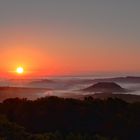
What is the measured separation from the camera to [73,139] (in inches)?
1046

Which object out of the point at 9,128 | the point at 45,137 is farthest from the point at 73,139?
the point at 9,128

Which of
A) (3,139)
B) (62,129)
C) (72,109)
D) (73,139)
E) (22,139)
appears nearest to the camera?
(3,139)

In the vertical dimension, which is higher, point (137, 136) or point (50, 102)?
point (50, 102)

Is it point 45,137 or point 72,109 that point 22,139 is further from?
point 72,109

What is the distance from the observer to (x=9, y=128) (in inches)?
954

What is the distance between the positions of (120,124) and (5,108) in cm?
866

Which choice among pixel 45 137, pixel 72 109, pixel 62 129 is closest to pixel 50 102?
pixel 72 109

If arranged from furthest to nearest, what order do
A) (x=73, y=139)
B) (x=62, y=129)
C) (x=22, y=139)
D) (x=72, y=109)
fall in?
1. (x=72, y=109)
2. (x=62, y=129)
3. (x=73, y=139)
4. (x=22, y=139)

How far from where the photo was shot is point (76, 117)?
106 feet

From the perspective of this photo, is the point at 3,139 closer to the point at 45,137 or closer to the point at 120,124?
the point at 45,137

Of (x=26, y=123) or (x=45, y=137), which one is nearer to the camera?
(x=45, y=137)

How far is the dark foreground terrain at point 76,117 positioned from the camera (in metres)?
30.5

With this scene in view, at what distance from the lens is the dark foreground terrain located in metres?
30.5

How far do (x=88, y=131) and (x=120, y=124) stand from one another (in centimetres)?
213
